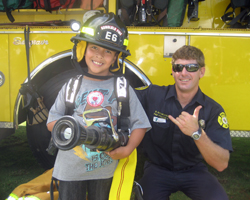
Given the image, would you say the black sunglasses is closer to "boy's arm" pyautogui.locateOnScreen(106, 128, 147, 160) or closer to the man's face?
the man's face

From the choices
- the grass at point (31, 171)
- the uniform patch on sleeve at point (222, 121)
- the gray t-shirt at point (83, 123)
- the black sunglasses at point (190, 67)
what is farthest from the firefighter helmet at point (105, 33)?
the grass at point (31, 171)

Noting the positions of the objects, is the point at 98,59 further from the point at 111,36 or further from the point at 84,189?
the point at 84,189

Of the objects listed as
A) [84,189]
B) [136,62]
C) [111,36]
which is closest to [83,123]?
[84,189]

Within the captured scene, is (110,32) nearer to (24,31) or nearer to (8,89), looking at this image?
(24,31)

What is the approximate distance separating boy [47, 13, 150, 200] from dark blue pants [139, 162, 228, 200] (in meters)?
0.42

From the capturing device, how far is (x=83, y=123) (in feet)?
4.83

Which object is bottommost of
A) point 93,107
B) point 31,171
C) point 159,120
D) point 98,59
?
point 31,171

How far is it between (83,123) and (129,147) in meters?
0.34

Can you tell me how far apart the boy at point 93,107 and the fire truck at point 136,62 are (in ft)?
2.24

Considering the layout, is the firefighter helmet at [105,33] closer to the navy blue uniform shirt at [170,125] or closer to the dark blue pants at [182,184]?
the navy blue uniform shirt at [170,125]

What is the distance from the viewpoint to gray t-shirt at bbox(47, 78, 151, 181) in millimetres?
1442

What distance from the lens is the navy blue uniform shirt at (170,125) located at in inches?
69.8

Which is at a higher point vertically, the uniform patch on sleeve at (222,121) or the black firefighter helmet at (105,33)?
the black firefighter helmet at (105,33)

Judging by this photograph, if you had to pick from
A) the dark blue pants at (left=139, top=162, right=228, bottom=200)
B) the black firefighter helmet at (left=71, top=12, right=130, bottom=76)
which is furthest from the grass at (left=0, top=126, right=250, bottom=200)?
the black firefighter helmet at (left=71, top=12, right=130, bottom=76)
